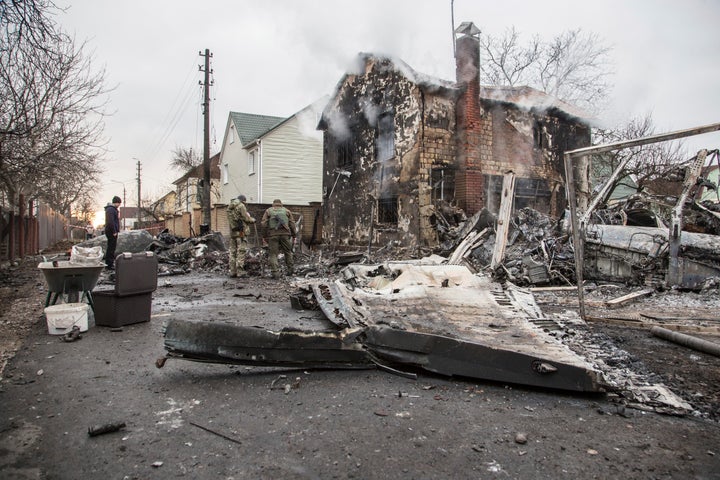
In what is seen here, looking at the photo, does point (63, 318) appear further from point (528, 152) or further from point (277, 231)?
point (528, 152)

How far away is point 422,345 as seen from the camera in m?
3.43

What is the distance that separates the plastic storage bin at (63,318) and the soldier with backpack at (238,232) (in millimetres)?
5979

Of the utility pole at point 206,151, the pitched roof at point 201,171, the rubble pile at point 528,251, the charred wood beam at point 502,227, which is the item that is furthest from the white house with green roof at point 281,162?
the charred wood beam at point 502,227

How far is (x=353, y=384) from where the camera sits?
3.40 meters

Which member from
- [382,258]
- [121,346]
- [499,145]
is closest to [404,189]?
[382,258]

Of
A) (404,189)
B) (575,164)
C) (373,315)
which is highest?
(575,164)

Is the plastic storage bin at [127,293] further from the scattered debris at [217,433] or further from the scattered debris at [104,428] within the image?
the scattered debris at [217,433]

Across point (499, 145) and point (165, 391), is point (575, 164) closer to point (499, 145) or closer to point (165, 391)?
point (499, 145)

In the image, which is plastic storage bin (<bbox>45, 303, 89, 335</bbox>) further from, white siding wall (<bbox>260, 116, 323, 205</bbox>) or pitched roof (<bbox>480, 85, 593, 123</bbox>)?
white siding wall (<bbox>260, 116, 323, 205</bbox>)

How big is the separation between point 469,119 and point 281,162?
1348 cm

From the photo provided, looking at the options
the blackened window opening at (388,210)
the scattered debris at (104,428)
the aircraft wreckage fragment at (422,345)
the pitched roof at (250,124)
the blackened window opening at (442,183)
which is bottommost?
the scattered debris at (104,428)

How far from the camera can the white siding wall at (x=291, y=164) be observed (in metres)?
23.3

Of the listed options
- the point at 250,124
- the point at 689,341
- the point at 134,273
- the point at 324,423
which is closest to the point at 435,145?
the point at 689,341

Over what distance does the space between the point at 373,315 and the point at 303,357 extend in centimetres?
131
